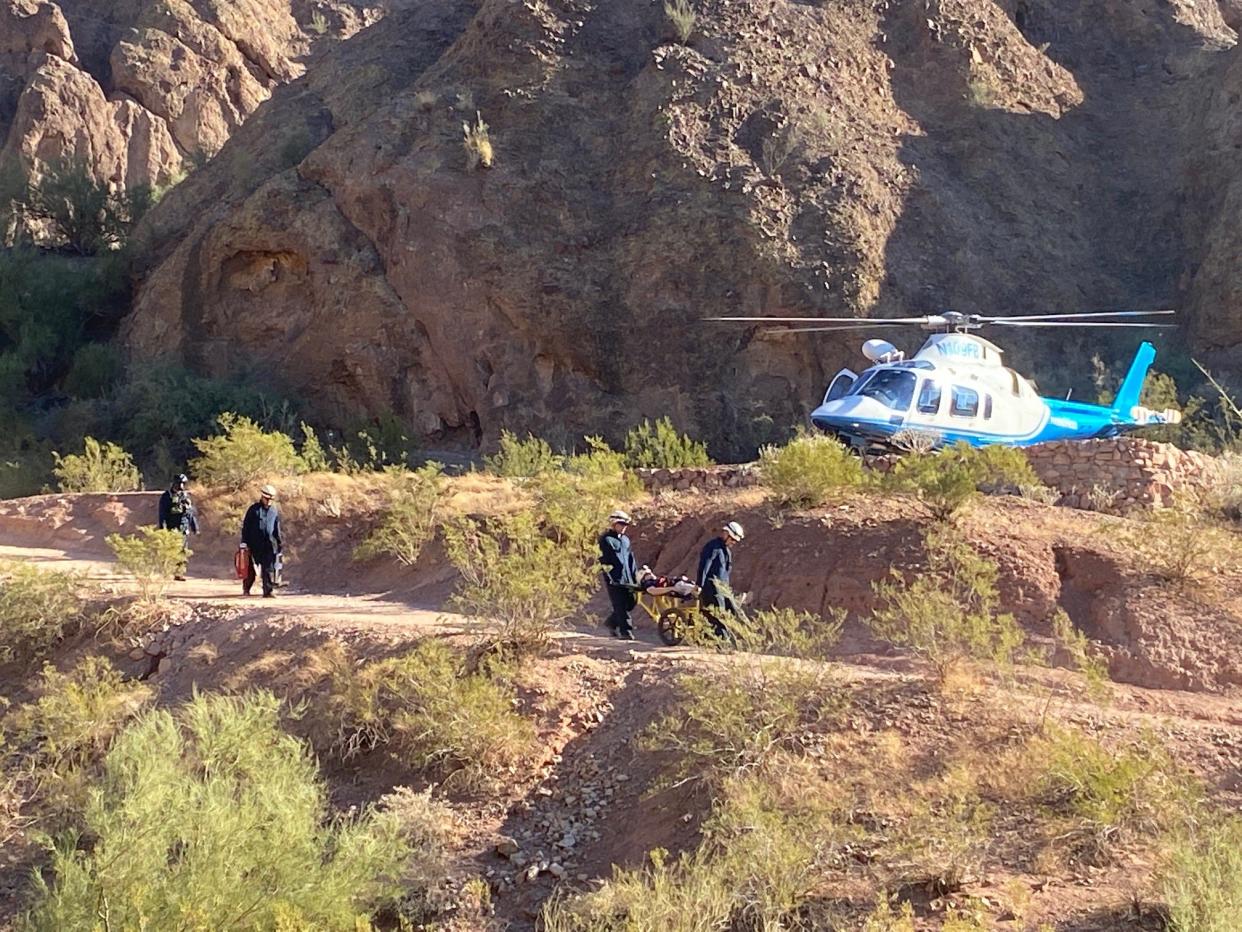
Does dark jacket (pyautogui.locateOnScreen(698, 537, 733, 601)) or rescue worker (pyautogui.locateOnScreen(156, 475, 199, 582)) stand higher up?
dark jacket (pyautogui.locateOnScreen(698, 537, 733, 601))

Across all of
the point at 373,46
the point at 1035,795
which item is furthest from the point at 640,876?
the point at 373,46

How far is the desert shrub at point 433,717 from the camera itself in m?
9.33

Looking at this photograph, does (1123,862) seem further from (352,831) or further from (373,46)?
(373,46)

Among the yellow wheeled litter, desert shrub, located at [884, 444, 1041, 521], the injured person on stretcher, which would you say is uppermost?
desert shrub, located at [884, 444, 1041, 521]

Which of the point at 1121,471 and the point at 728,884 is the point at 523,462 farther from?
the point at 728,884

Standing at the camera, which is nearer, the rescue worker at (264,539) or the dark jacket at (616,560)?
the dark jacket at (616,560)

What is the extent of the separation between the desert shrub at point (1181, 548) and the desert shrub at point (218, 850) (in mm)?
7076

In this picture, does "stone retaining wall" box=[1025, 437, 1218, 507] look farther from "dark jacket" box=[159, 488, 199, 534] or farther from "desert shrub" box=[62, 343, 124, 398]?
"desert shrub" box=[62, 343, 124, 398]

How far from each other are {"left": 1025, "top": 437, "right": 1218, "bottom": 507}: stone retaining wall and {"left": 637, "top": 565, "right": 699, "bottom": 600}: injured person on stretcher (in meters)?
5.94

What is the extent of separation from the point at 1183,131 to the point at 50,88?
30.9 meters

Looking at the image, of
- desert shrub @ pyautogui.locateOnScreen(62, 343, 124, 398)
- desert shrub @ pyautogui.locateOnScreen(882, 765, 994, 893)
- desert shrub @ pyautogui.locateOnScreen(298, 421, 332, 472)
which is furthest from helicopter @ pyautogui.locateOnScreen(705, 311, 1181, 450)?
desert shrub @ pyautogui.locateOnScreen(62, 343, 124, 398)

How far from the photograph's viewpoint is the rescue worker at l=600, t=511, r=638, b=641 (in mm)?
11578

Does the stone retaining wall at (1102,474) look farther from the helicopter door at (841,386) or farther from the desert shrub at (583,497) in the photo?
the helicopter door at (841,386)

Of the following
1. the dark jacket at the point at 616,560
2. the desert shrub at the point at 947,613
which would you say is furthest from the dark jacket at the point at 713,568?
the desert shrub at the point at 947,613
